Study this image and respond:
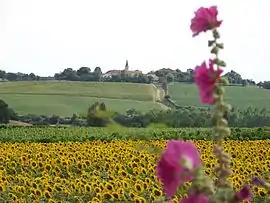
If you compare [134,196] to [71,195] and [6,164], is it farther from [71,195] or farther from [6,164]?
[6,164]

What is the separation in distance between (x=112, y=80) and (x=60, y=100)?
61.4 ft

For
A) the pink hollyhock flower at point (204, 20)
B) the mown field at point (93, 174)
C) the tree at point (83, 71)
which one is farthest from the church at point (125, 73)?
the pink hollyhock flower at point (204, 20)

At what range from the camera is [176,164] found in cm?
102

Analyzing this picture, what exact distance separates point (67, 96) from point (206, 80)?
7371cm

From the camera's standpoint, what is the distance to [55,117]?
58.9 metres

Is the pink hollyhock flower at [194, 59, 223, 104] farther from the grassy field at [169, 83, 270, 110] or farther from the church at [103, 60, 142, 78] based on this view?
the church at [103, 60, 142, 78]

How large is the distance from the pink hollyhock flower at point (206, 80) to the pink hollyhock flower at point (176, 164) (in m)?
0.13

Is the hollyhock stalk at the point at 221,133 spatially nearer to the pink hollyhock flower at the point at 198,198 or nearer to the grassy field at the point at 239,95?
the pink hollyhock flower at the point at 198,198

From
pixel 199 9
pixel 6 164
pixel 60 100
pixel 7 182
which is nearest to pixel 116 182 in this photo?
pixel 7 182

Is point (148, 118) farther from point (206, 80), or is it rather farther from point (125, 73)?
point (125, 73)

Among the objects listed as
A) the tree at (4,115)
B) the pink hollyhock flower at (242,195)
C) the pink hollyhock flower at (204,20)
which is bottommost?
the tree at (4,115)

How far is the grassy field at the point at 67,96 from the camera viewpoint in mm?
65250

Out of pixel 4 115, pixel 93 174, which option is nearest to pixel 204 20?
pixel 93 174

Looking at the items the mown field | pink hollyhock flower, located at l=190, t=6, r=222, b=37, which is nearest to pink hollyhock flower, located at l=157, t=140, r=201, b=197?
pink hollyhock flower, located at l=190, t=6, r=222, b=37
